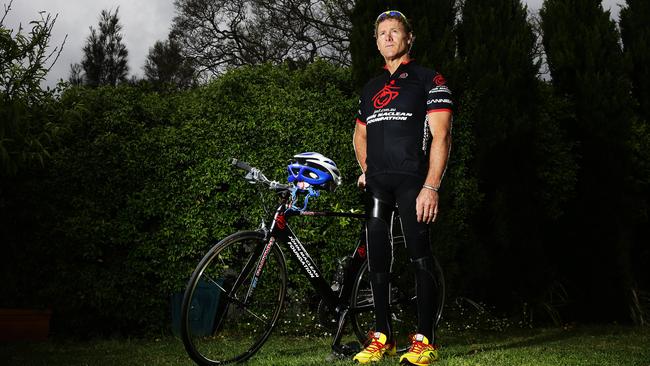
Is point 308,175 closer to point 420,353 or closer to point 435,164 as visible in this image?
point 435,164

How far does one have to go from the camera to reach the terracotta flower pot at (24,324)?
17.6ft

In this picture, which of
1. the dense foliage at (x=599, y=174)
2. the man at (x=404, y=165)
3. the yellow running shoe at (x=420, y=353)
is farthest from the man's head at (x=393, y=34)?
the dense foliage at (x=599, y=174)

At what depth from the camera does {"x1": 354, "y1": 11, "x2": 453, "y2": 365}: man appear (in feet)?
12.2

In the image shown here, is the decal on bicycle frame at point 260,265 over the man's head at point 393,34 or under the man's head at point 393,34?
under

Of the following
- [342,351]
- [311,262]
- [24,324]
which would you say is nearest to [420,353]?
[342,351]

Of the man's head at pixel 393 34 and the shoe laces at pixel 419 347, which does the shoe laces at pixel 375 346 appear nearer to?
the shoe laces at pixel 419 347

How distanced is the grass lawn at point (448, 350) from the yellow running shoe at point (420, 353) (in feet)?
0.59

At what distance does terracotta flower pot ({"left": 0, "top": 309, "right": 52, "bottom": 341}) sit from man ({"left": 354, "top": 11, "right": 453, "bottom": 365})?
2991mm

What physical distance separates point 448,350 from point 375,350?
969mm

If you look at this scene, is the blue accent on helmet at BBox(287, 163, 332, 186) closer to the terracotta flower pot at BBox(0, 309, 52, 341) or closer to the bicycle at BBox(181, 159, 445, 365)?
the bicycle at BBox(181, 159, 445, 365)

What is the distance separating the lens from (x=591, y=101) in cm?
736

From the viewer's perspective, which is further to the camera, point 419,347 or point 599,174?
point 599,174

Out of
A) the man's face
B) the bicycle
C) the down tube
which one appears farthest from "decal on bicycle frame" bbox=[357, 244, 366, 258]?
the man's face

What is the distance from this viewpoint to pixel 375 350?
12.7ft
